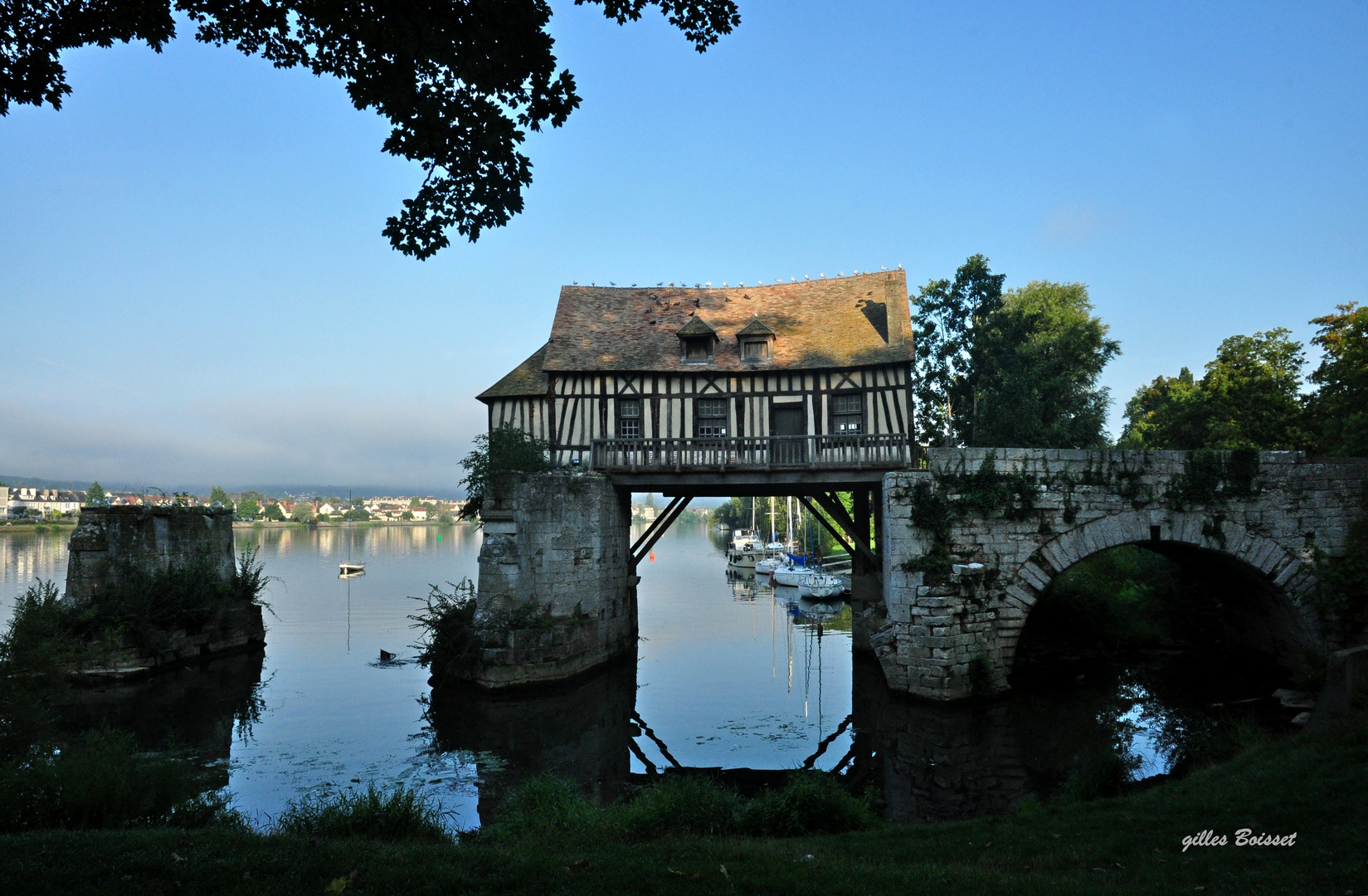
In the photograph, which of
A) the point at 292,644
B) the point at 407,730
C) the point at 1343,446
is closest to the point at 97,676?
the point at 292,644

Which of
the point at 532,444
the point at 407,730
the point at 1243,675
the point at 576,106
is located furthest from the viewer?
the point at 532,444

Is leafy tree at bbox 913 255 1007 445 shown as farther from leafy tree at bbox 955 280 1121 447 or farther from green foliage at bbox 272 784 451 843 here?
green foliage at bbox 272 784 451 843

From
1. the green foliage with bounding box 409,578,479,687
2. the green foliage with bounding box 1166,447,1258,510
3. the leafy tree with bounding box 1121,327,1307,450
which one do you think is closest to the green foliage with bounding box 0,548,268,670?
the green foliage with bounding box 409,578,479,687

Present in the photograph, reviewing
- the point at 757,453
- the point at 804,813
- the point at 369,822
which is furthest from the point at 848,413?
the point at 369,822

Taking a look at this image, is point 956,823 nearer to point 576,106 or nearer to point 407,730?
point 576,106

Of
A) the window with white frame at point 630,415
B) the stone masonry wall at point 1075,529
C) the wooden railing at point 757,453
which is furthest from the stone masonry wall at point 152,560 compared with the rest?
the stone masonry wall at point 1075,529

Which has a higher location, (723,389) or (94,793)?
(723,389)

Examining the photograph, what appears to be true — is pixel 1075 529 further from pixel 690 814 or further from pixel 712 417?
pixel 690 814

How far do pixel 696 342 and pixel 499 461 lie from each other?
17.4ft

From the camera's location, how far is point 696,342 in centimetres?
1753

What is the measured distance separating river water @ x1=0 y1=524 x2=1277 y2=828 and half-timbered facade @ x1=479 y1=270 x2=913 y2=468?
4.89m

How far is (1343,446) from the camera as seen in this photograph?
16.7m

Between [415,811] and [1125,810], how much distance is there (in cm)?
614

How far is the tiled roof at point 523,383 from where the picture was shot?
680 inches
